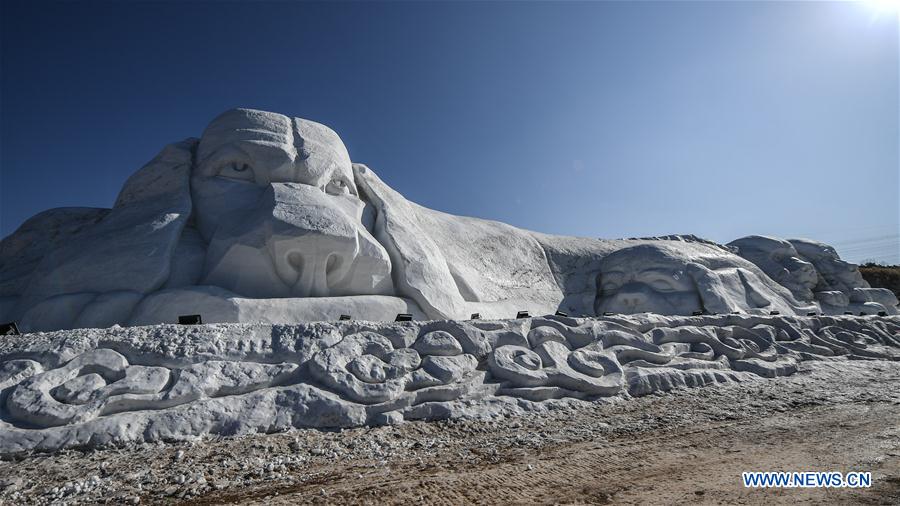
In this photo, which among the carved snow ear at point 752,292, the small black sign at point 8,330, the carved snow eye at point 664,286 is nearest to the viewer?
the small black sign at point 8,330

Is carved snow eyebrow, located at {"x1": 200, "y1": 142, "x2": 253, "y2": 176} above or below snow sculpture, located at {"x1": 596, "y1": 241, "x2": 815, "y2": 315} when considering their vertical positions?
above

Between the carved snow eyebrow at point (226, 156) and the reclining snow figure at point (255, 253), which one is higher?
the carved snow eyebrow at point (226, 156)

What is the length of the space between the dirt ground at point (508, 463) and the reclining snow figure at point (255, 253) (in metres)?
2.07

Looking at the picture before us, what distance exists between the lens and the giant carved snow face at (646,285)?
6848 mm

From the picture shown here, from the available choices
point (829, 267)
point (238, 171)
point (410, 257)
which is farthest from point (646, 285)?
point (829, 267)

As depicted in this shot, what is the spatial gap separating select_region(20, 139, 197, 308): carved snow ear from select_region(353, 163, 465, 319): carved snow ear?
2041 millimetres

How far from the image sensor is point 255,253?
4.59 metres

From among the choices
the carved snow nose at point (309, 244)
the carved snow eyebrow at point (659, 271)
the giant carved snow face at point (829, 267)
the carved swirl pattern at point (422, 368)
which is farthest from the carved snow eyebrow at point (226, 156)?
the giant carved snow face at point (829, 267)

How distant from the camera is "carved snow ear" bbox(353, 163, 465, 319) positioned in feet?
16.9

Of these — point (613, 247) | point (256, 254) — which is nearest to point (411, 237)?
point (256, 254)

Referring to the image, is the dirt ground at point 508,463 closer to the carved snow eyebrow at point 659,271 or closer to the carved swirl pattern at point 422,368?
the carved swirl pattern at point 422,368

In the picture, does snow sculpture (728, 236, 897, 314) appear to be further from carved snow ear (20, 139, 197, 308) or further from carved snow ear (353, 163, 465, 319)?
carved snow ear (20, 139, 197, 308)

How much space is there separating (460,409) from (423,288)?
253cm

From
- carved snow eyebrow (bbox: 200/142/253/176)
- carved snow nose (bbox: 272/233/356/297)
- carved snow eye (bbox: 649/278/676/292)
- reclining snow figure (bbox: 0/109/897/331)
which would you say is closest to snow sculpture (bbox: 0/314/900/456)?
reclining snow figure (bbox: 0/109/897/331)
